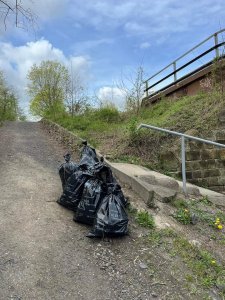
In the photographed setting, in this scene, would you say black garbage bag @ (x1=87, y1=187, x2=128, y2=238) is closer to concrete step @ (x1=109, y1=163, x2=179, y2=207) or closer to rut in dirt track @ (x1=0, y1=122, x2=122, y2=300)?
rut in dirt track @ (x1=0, y1=122, x2=122, y2=300)

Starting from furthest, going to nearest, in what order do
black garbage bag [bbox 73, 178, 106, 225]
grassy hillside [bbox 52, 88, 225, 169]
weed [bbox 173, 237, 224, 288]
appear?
grassy hillside [bbox 52, 88, 225, 169] < black garbage bag [bbox 73, 178, 106, 225] < weed [bbox 173, 237, 224, 288]

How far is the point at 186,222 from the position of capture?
184 inches

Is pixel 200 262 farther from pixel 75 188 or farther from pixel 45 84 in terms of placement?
pixel 45 84

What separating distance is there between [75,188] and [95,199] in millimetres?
462

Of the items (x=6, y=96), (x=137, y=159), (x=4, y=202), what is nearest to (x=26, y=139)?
(x=137, y=159)

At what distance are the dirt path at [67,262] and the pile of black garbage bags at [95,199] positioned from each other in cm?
13

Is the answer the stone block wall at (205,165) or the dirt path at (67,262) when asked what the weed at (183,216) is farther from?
the stone block wall at (205,165)

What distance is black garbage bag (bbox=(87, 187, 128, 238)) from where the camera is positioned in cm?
401

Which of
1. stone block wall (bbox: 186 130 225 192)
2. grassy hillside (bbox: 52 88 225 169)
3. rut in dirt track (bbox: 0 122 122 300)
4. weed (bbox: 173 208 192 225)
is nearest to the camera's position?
rut in dirt track (bbox: 0 122 122 300)

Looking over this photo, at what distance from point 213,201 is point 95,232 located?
8.27 feet

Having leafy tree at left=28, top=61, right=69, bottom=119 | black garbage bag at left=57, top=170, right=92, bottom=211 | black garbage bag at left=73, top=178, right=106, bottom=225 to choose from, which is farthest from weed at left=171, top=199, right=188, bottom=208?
leafy tree at left=28, top=61, right=69, bottom=119

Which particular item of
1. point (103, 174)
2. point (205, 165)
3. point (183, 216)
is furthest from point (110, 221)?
point (205, 165)

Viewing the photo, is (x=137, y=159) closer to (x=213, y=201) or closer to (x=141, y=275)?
(x=213, y=201)

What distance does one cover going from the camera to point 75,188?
4672mm
